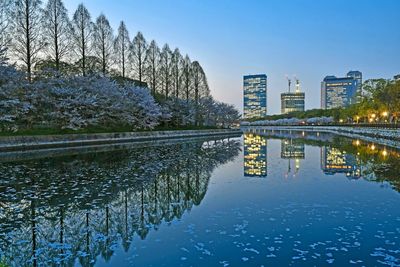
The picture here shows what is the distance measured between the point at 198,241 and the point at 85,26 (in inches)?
1562

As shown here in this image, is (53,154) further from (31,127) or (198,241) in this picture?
(198,241)

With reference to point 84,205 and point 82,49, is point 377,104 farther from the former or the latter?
point 84,205

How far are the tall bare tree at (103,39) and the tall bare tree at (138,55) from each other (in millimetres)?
6878

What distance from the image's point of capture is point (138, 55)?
52.6m

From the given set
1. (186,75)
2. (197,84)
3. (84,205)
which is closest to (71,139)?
(84,205)

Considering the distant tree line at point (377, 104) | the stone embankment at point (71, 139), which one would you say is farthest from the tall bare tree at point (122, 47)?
the distant tree line at point (377, 104)

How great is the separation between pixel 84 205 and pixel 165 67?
51.2 m

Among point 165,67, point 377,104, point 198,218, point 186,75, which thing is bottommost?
point 198,218

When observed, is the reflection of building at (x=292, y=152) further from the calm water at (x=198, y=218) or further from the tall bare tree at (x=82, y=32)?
the tall bare tree at (x=82, y=32)

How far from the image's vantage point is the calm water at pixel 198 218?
21.2 ft

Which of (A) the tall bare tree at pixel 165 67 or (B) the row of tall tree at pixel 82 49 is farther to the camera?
(A) the tall bare tree at pixel 165 67

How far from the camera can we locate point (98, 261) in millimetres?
Result: 6281

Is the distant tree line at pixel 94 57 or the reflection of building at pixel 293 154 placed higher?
the distant tree line at pixel 94 57

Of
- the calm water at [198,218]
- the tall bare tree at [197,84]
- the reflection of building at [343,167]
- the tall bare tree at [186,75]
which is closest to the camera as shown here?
the calm water at [198,218]
